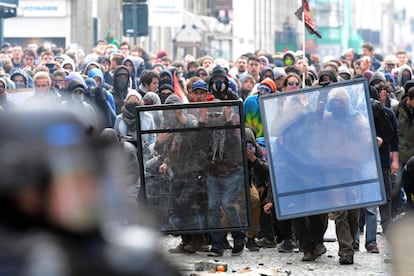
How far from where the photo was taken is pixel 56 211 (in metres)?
1.82

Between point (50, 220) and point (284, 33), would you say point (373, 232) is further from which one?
point (284, 33)

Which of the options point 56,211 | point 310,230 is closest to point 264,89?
point 310,230

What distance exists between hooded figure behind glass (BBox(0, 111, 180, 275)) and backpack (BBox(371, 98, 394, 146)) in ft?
37.2

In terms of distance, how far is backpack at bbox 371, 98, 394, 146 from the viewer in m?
13.1

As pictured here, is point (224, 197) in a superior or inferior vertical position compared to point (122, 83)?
inferior

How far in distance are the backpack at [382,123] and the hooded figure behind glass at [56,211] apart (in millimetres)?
11325

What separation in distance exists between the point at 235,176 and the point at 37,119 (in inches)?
413

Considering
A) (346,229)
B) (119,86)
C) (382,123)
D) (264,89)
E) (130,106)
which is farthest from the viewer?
(119,86)

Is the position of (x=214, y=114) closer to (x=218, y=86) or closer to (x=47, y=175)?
(x=218, y=86)

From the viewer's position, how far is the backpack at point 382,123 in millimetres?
13094

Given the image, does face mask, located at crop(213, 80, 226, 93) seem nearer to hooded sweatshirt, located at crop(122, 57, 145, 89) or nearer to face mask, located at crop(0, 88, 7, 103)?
face mask, located at crop(0, 88, 7, 103)

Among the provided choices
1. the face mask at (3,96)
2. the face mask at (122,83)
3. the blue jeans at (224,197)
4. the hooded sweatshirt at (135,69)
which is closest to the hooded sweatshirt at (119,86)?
the face mask at (122,83)

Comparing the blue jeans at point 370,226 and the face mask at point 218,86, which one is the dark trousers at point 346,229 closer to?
the blue jeans at point 370,226

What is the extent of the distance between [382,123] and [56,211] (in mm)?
11584
